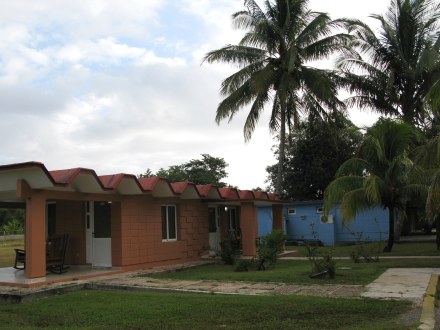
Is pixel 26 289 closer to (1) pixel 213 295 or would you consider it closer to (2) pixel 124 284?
(2) pixel 124 284

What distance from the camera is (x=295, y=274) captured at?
40.2 ft

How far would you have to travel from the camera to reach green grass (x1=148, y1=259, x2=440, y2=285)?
36.7 ft

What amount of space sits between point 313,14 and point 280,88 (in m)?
4.40

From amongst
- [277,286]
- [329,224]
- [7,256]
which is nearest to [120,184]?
[277,286]

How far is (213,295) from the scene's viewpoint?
376 inches

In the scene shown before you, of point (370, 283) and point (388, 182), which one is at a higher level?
point (388, 182)

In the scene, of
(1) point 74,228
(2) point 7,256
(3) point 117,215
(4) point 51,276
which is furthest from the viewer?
(2) point 7,256

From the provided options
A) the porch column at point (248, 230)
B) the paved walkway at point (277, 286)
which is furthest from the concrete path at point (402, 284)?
the porch column at point (248, 230)

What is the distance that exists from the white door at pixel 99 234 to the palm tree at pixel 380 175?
7.96 metres

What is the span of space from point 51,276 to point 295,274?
20.6ft

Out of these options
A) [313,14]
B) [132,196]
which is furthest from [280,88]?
[132,196]

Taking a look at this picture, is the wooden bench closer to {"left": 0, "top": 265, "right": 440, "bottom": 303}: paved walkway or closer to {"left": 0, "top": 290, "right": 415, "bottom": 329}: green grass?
A: {"left": 0, "top": 265, "right": 440, "bottom": 303}: paved walkway

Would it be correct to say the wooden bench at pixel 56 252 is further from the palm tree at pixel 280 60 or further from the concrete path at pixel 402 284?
the palm tree at pixel 280 60

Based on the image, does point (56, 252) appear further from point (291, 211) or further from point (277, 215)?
point (291, 211)
